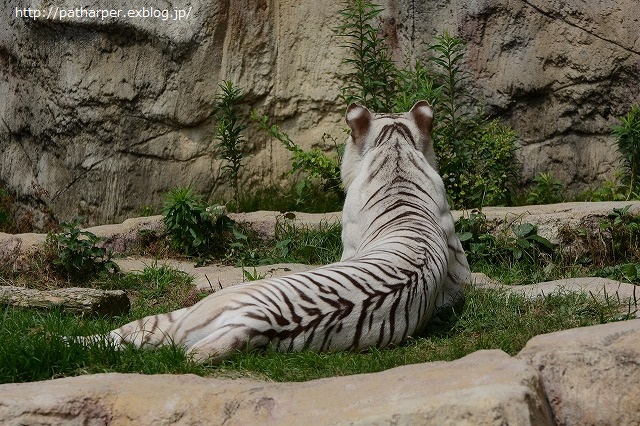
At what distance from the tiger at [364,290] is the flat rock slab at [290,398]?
2.80 ft

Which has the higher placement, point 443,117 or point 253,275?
point 443,117

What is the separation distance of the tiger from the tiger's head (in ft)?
0.08

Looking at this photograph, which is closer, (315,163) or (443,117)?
(443,117)

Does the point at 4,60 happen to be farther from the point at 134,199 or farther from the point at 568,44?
the point at 568,44

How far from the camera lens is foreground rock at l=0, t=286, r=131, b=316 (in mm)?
5934

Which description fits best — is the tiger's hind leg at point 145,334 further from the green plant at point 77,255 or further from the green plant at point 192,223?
the green plant at point 192,223

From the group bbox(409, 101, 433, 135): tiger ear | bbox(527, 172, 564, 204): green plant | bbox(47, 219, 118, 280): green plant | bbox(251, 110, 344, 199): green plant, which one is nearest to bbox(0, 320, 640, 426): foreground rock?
bbox(409, 101, 433, 135): tiger ear

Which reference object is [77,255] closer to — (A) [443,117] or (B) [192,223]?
(B) [192,223]

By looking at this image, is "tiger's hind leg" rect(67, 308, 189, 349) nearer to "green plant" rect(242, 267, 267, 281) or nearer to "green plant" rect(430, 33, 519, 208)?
"green plant" rect(242, 267, 267, 281)

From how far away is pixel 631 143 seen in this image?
891 cm

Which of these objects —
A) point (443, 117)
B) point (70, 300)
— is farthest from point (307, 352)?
point (443, 117)

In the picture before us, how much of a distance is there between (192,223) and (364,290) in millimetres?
3199

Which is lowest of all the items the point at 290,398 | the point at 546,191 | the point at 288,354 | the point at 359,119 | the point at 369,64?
the point at 288,354

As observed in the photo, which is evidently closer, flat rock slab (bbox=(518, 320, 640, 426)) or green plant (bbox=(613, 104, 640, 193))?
flat rock slab (bbox=(518, 320, 640, 426))
